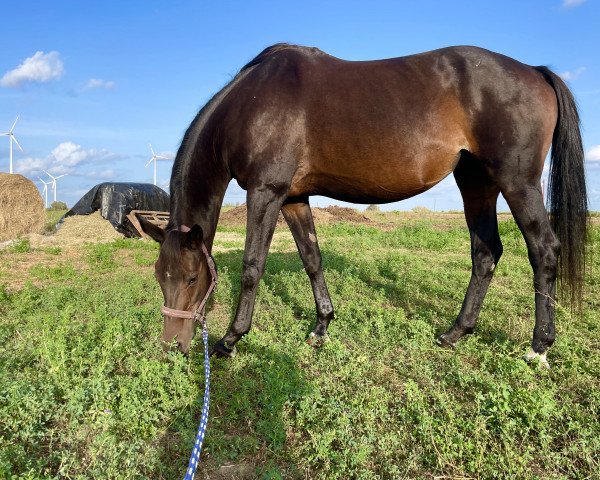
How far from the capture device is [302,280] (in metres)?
6.88

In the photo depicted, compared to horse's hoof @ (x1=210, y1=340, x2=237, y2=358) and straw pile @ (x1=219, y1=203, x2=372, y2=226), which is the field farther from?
straw pile @ (x1=219, y1=203, x2=372, y2=226)

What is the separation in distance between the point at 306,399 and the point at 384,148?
2.32 meters

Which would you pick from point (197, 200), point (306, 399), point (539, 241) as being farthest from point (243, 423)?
point (539, 241)

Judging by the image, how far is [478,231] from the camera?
15.8ft

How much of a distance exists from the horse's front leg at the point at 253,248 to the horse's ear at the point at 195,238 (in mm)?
502

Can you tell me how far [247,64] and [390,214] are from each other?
20388 mm

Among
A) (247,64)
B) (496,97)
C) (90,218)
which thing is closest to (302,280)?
(247,64)

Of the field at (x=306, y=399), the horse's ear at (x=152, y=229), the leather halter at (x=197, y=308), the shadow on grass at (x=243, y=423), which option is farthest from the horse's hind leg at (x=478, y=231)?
the horse's ear at (x=152, y=229)

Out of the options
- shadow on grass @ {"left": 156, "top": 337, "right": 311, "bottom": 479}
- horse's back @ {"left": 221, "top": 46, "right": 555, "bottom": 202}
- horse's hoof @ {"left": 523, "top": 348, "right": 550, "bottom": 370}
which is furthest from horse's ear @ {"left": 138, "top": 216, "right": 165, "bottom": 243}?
horse's hoof @ {"left": 523, "top": 348, "right": 550, "bottom": 370}

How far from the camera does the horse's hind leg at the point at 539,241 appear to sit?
394 centimetres

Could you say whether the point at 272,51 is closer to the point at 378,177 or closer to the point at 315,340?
the point at 378,177

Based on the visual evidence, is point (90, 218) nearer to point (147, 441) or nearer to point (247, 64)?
point (247, 64)

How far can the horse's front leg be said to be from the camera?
4.07 metres

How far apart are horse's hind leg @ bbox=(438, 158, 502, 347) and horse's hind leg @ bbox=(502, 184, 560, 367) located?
2.10 ft
